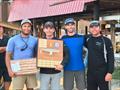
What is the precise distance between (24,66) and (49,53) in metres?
0.57

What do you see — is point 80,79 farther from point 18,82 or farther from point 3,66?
point 3,66

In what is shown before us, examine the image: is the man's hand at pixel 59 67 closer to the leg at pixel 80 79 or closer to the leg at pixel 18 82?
the leg at pixel 80 79

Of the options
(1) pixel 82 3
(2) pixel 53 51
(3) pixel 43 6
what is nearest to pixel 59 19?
(3) pixel 43 6

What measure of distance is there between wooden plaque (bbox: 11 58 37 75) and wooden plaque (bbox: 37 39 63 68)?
131 mm

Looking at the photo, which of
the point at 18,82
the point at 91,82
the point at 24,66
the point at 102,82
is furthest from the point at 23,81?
the point at 102,82

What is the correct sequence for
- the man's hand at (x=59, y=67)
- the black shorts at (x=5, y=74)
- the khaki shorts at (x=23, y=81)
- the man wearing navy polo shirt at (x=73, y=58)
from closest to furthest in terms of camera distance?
the man's hand at (x=59, y=67) → the khaki shorts at (x=23, y=81) → the man wearing navy polo shirt at (x=73, y=58) → the black shorts at (x=5, y=74)

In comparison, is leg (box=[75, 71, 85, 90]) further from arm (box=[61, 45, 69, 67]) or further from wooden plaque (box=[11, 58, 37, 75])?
wooden plaque (box=[11, 58, 37, 75])

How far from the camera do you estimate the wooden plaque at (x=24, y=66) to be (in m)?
7.96

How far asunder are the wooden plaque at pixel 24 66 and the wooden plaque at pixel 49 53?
5.2 inches

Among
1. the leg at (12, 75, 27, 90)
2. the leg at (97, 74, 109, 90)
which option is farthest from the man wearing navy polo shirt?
the leg at (12, 75, 27, 90)

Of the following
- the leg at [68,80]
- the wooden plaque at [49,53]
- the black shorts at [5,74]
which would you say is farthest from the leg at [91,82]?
the black shorts at [5,74]

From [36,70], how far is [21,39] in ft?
2.19

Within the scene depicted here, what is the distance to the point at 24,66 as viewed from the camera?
8.02 meters

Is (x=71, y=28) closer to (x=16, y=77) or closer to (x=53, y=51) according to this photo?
(x=53, y=51)
